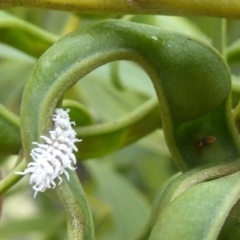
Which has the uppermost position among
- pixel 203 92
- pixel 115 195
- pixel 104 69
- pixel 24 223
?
pixel 203 92

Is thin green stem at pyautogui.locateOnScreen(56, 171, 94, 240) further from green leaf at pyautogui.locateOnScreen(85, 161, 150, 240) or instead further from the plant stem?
green leaf at pyautogui.locateOnScreen(85, 161, 150, 240)

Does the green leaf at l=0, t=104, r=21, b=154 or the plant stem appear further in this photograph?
the green leaf at l=0, t=104, r=21, b=154

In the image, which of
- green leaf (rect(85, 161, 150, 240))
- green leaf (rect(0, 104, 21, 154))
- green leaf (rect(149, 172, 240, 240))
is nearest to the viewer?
green leaf (rect(149, 172, 240, 240))

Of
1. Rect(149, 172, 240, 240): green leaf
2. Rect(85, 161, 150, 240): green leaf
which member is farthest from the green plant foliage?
Rect(85, 161, 150, 240): green leaf

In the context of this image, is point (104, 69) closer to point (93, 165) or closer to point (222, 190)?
point (93, 165)

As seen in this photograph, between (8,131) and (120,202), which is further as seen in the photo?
(120,202)

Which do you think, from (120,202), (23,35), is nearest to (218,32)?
(23,35)

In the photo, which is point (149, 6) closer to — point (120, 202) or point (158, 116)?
point (158, 116)

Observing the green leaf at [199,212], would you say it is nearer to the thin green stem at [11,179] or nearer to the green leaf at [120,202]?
the thin green stem at [11,179]

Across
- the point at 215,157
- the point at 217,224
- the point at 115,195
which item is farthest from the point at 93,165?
the point at 217,224
